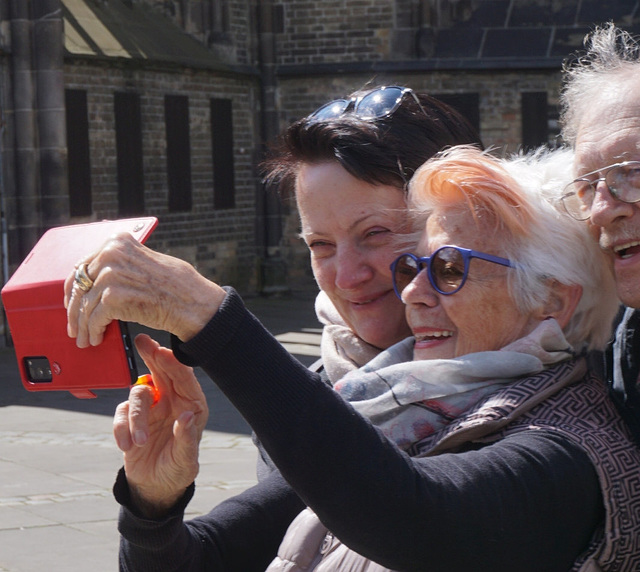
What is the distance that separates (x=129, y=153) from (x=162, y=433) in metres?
16.5

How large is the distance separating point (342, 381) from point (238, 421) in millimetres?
7406

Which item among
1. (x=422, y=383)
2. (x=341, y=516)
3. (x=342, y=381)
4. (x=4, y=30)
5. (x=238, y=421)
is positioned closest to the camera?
(x=341, y=516)

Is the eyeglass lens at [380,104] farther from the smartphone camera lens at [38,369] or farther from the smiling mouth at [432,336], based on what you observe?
the smartphone camera lens at [38,369]

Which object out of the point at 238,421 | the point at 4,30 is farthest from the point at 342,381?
the point at 4,30

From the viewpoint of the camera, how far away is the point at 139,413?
2422mm

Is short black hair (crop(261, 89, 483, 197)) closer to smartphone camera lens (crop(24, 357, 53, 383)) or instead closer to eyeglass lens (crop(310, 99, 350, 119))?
eyeglass lens (crop(310, 99, 350, 119))

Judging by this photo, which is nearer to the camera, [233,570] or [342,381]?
[342,381]

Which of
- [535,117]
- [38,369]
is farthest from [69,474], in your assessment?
[535,117]

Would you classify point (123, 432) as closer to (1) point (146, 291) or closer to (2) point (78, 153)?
(1) point (146, 291)

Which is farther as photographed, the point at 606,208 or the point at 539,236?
the point at 539,236

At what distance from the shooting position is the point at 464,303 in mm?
2307

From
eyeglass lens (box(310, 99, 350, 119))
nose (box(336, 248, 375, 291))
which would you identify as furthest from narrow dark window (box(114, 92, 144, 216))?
nose (box(336, 248, 375, 291))

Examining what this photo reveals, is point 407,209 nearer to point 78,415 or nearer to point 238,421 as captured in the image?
point 238,421

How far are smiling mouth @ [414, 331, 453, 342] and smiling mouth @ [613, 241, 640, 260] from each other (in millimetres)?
351
